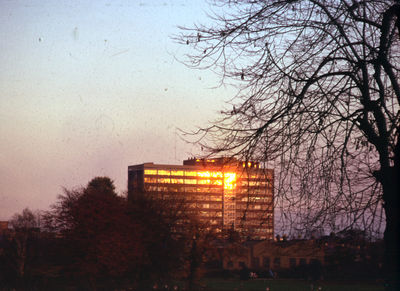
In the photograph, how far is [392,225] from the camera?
24.3ft

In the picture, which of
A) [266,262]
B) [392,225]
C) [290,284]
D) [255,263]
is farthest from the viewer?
[266,262]

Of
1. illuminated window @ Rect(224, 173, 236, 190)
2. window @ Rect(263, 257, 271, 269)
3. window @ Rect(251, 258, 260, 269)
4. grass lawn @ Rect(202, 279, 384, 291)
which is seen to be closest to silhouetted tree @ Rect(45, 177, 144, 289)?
illuminated window @ Rect(224, 173, 236, 190)

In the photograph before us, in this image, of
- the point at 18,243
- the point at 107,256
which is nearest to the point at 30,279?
the point at 18,243

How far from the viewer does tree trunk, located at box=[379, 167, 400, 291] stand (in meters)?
7.33

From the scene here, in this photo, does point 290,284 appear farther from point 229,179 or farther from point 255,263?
point 229,179

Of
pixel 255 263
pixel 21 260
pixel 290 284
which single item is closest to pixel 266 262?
pixel 255 263

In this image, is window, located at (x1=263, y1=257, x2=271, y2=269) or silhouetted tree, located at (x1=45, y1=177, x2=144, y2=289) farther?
window, located at (x1=263, y1=257, x2=271, y2=269)

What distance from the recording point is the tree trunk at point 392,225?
24.0 ft

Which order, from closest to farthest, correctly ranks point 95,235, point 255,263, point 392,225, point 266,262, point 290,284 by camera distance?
point 392,225
point 95,235
point 290,284
point 255,263
point 266,262

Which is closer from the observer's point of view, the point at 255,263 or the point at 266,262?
the point at 255,263

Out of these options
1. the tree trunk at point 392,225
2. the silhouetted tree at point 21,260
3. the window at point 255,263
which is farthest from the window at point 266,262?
the tree trunk at point 392,225

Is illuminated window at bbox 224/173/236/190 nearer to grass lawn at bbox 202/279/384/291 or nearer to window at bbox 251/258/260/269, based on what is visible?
grass lawn at bbox 202/279/384/291

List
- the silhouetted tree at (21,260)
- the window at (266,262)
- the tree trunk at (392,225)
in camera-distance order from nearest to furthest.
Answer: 1. the tree trunk at (392,225)
2. the silhouetted tree at (21,260)
3. the window at (266,262)

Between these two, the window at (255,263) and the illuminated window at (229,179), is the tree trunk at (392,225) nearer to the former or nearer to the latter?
the illuminated window at (229,179)
